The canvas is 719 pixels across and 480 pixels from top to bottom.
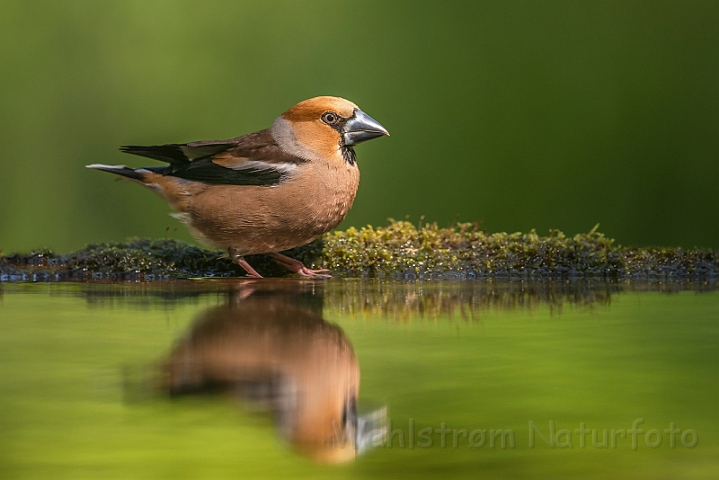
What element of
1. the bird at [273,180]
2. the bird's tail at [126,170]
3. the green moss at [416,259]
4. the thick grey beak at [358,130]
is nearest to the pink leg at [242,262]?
the bird at [273,180]

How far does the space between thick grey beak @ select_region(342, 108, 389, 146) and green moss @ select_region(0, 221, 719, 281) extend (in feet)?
1.97

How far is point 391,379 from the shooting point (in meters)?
2.30

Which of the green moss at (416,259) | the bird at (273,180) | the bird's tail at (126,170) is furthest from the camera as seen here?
the bird's tail at (126,170)

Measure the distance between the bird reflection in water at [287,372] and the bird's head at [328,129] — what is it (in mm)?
2144

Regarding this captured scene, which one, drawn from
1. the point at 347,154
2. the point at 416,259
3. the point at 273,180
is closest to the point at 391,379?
the point at 416,259

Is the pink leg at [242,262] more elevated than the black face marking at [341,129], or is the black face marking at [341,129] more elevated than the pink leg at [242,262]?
the black face marking at [341,129]

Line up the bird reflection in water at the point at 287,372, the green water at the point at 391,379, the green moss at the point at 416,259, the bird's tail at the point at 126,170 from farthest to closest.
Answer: the bird's tail at the point at 126,170 → the green moss at the point at 416,259 → the bird reflection in water at the point at 287,372 → the green water at the point at 391,379

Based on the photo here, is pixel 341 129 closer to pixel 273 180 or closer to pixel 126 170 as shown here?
pixel 273 180

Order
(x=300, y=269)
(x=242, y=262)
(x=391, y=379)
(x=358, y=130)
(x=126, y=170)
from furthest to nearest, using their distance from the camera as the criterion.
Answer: (x=126, y=170), (x=358, y=130), (x=242, y=262), (x=300, y=269), (x=391, y=379)

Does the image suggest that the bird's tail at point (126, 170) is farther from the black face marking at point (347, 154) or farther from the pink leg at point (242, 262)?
the black face marking at point (347, 154)

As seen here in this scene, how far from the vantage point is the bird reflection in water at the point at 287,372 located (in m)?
1.79

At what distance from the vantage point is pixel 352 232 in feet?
18.5

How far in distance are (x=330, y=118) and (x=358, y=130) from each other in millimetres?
204

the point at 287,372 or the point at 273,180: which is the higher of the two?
the point at 273,180
